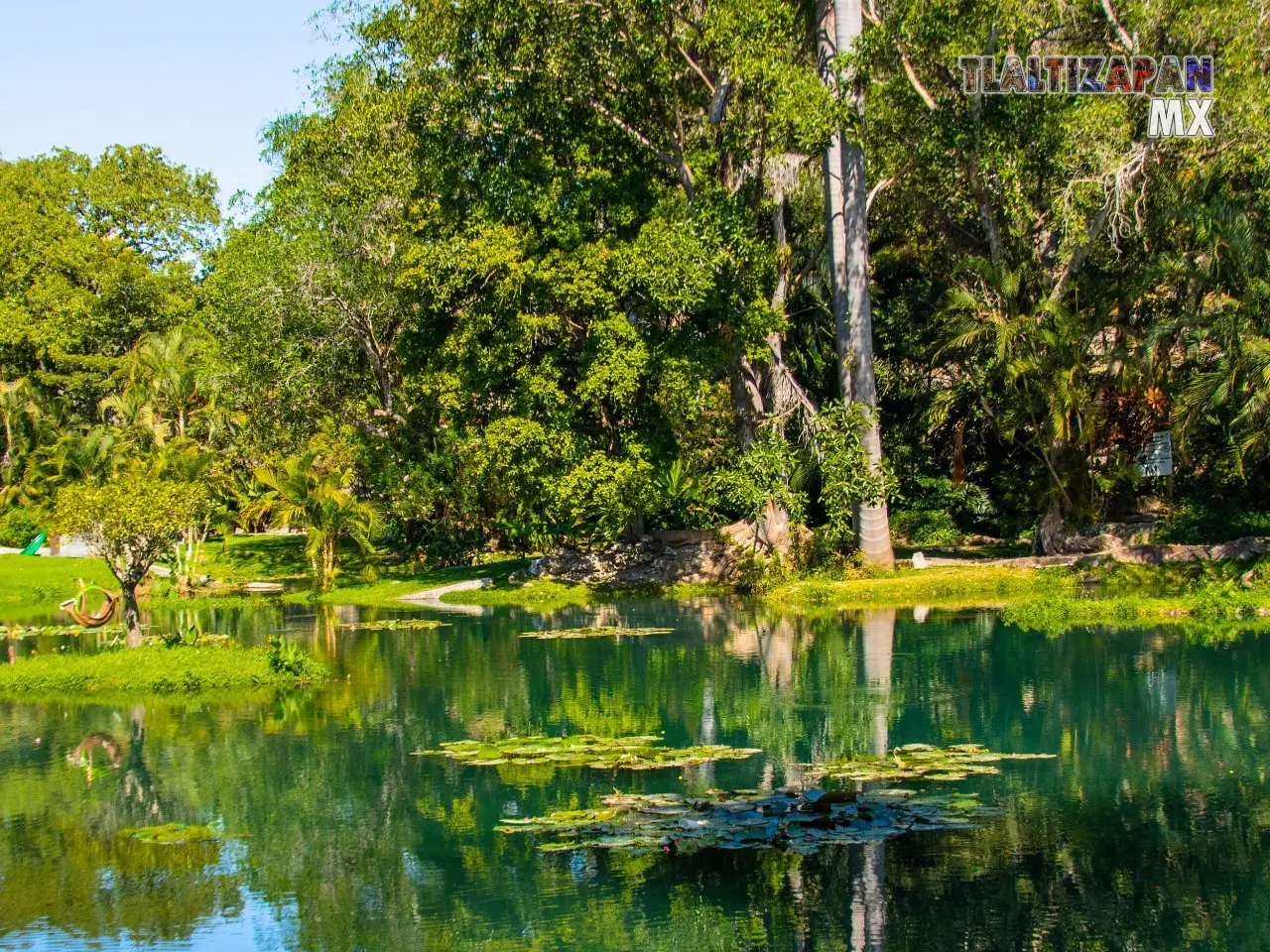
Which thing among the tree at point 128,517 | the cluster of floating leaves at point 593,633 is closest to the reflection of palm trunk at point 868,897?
the tree at point 128,517

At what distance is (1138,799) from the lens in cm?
1129

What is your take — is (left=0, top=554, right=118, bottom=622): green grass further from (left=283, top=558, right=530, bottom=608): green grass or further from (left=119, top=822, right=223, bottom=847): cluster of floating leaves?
(left=119, top=822, right=223, bottom=847): cluster of floating leaves

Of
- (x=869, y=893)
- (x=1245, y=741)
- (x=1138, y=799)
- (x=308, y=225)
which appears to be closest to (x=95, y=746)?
(x=869, y=893)

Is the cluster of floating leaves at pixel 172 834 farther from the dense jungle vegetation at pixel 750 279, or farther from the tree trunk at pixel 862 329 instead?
the tree trunk at pixel 862 329

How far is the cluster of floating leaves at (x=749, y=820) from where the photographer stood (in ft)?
33.0

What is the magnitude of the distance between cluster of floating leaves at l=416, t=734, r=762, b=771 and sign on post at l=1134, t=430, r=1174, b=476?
653 inches

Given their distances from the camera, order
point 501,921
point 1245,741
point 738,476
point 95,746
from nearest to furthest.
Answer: point 501,921 → point 1245,741 → point 95,746 → point 738,476

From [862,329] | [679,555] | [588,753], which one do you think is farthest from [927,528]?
[588,753]

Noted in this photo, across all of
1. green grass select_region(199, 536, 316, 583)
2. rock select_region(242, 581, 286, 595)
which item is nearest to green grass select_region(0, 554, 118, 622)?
green grass select_region(199, 536, 316, 583)

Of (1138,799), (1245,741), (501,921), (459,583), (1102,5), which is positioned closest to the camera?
(501,921)

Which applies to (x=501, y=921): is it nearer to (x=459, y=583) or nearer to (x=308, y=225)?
(x=459, y=583)

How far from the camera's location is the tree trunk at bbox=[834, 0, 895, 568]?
2756 cm

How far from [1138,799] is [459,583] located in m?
22.2

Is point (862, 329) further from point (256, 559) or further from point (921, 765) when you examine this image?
point (256, 559)
